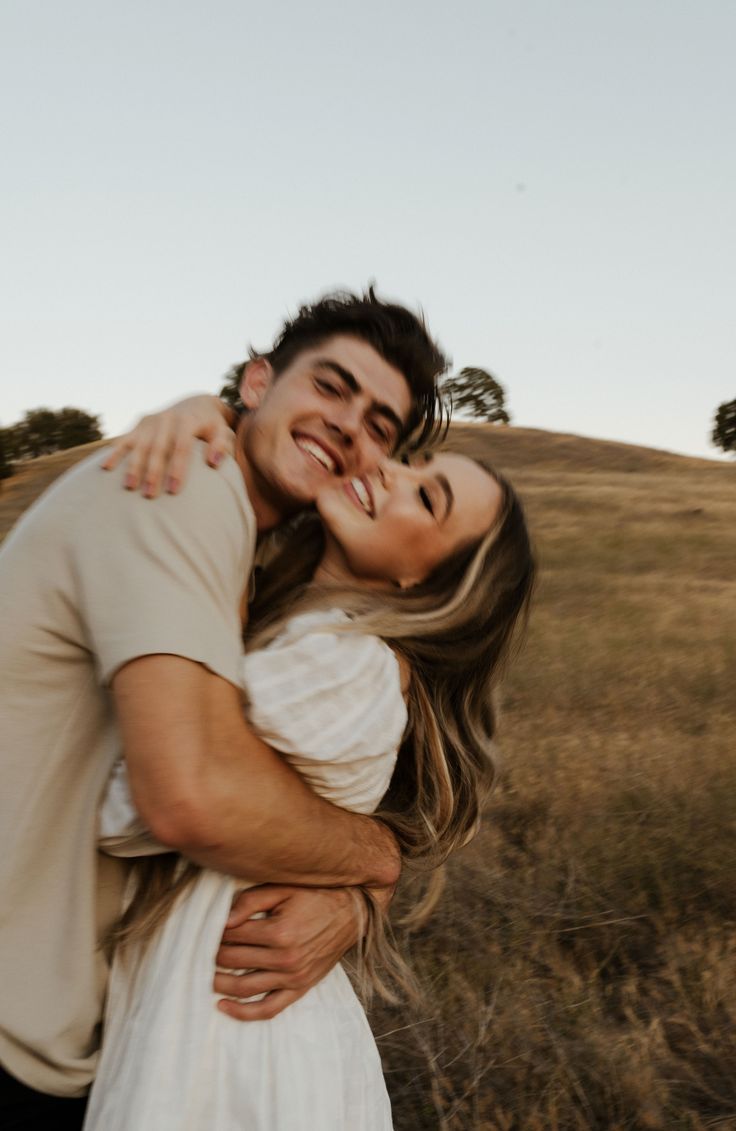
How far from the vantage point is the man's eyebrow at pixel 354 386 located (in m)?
3.08

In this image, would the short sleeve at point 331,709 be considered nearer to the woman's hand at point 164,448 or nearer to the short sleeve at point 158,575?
the short sleeve at point 158,575

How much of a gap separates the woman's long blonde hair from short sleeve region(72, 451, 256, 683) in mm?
593

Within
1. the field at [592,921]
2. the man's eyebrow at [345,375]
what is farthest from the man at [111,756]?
the field at [592,921]

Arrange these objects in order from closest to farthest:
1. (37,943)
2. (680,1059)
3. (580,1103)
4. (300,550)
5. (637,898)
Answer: (37,943), (300,550), (580,1103), (680,1059), (637,898)

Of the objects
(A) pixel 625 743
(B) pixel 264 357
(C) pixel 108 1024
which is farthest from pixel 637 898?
(C) pixel 108 1024

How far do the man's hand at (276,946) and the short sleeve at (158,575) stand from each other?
0.53 m

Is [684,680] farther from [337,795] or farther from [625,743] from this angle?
[337,795]

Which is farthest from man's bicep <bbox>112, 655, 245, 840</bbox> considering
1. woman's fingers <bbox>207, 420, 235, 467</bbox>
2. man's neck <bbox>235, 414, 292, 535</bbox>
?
man's neck <bbox>235, 414, 292, 535</bbox>

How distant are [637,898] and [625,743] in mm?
2059

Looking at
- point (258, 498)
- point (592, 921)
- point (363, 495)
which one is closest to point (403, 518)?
point (363, 495)

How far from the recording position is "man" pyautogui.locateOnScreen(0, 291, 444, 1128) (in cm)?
169

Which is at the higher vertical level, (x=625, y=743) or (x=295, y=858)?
(x=295, y=858)

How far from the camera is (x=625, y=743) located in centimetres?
652

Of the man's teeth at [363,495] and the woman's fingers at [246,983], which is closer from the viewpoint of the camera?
the woman's fingers at [246,983]
